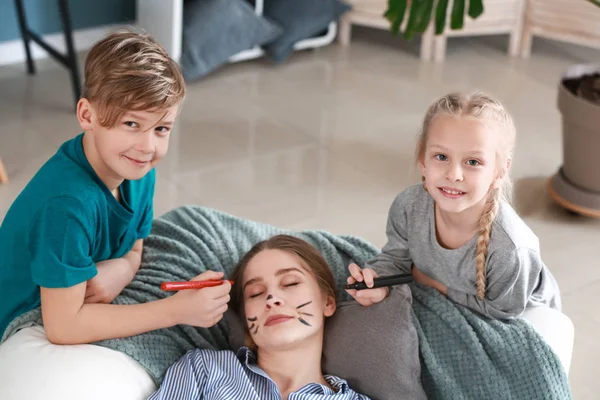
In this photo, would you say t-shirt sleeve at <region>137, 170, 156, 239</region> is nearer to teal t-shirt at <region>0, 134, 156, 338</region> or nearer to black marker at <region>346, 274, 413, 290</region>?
teal t-shirt at <region>0, 134, 156, 338</region>

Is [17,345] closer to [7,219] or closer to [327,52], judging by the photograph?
[7,219]

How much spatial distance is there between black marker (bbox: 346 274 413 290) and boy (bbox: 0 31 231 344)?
0.28m

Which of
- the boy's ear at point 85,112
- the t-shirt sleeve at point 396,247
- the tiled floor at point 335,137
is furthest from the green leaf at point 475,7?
the boy's ear at point 85,112

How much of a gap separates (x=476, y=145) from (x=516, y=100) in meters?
2.18

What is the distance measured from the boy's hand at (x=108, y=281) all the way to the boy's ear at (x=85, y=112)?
32 centimetres

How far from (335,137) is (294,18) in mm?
865

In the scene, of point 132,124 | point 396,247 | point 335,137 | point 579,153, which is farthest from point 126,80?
point 335,137

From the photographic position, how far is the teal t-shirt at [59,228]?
4.83 ft

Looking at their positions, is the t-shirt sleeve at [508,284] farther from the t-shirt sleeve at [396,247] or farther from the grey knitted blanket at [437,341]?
the t-shirt sleeve at [396,247]

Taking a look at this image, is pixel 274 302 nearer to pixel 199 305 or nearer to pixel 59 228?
pixel 199 305

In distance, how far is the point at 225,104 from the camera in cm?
348

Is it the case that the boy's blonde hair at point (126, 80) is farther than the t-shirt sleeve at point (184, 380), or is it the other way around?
the t-shirt sleeve at point (184, 380)

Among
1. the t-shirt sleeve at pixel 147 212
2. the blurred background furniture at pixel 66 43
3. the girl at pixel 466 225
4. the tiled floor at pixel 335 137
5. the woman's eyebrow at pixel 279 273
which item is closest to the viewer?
the girl at pixel 466 225

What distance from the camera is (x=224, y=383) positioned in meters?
1.61
